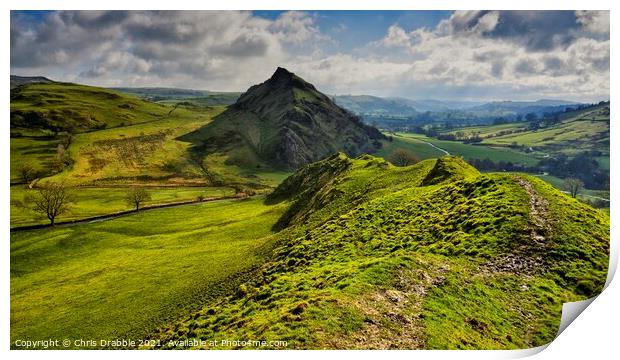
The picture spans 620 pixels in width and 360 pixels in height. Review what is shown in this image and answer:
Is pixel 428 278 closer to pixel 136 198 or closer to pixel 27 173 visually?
pixel 136 198

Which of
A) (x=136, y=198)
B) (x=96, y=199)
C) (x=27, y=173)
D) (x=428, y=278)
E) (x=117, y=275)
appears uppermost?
(x=27, y=173)

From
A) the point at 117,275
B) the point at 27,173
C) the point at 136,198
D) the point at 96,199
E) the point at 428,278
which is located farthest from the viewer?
the point at 27,173

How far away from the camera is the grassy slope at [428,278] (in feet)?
88.0

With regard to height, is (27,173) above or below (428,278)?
above

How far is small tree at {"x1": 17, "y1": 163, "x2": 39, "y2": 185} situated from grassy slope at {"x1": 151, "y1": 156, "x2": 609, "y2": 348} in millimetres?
169625

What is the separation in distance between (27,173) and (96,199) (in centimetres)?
4098

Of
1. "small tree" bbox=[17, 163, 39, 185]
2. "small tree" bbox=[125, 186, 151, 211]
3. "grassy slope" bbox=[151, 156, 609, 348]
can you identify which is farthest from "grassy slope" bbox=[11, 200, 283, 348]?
"small tree" bbox=[17, 163, 39, 185]

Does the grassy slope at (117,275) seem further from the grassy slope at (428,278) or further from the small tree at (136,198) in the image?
the small tree at (136,198)

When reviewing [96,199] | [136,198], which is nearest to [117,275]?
[136,198]

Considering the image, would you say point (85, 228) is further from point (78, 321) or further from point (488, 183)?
point (488, 183)

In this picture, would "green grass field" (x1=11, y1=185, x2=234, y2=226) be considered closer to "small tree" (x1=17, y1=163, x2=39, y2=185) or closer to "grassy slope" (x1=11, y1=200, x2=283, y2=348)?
"small tree" (x1=17, y1=163, x2=39, y2=185)

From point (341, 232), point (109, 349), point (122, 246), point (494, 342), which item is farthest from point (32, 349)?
point (122, 246)

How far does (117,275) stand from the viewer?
209ft

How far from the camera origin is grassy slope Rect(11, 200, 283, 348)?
4753 centimetres
